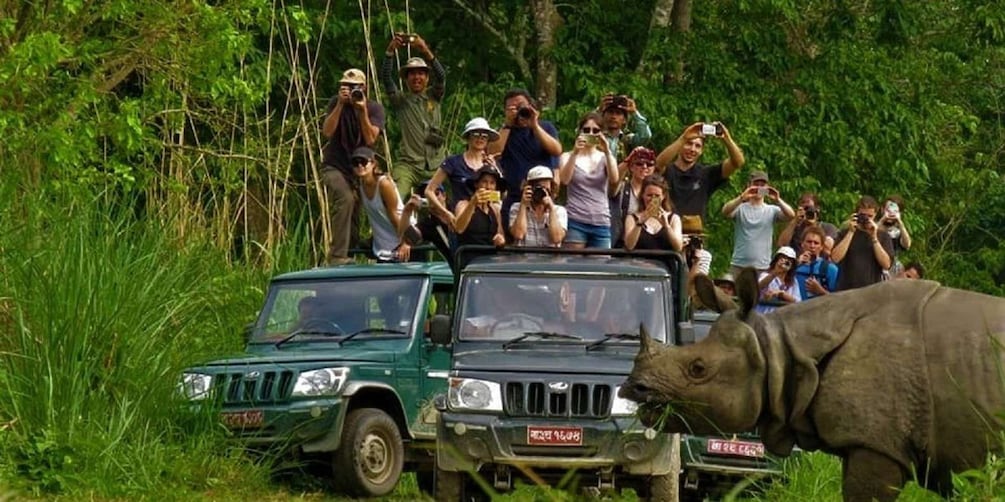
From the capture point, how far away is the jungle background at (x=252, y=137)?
14383 mm

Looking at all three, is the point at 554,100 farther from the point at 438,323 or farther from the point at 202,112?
the point at 438,323

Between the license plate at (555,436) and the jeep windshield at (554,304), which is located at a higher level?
the jeep windshield at (554,304)

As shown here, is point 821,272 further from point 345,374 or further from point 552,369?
point 552,369

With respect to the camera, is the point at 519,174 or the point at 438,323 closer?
the point at 438,323

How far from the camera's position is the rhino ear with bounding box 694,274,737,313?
970 cm

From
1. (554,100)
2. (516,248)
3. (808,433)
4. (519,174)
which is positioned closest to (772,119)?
(554,100)

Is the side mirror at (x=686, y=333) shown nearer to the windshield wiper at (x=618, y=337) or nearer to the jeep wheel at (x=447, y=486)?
the windshield wiper at (x=618, y=337)

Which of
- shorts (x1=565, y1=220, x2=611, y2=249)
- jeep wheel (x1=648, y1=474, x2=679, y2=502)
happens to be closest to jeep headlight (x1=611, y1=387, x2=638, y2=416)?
jeep wheel (x1=648, y1=474, x2=679, y2=502)

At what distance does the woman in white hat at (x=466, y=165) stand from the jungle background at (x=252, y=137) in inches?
77.4

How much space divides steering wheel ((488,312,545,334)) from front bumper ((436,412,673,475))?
3.26 ft

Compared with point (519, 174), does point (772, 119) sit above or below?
below

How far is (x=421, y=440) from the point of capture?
50.8ft

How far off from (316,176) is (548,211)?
5.23 m

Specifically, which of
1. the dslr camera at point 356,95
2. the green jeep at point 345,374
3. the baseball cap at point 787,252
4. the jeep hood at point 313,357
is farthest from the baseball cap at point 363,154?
the baseball cap at point 787,252
